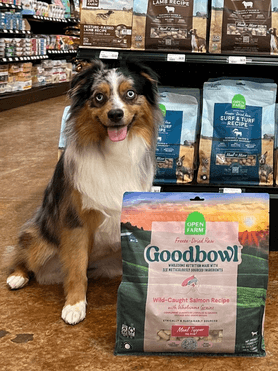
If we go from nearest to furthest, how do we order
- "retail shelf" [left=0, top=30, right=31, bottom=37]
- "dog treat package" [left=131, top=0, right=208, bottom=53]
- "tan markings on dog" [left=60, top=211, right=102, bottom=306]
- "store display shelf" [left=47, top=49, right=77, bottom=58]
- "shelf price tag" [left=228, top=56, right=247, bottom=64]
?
"tan markings on dog" [left=60, top=211, right=102, bottom=306] < "shelf price tag" [left=228, top=56, right=247, bottom=64] < "dog treat package" [left=131, top=0, right=208, bottom=53] < "retail shelf" [left=0, top=30, right=31, bottom=37] < "store display shelf" [left=47, top=49, right=77, bottom=58]

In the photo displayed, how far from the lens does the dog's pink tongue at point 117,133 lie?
1989 mm

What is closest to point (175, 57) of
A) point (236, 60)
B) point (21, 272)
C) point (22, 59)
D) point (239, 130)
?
point (236, 60)

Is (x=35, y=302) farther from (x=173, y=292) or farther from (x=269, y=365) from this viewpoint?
(x=269, y=365)

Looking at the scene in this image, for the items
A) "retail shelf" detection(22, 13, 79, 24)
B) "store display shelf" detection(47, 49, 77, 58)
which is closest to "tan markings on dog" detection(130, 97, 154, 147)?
"retail shelf" detection(22, 13, 79, 24)

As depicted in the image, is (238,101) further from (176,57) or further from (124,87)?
(124,87)

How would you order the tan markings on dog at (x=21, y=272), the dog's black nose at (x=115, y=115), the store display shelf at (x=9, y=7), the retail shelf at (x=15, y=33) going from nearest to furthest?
the dog's black nose at (x=115, y=115), the tan markings on dog at (x=21, y=272), the store display shelf at (x=9, y=7), the retail shelf at (x=15, y=33)

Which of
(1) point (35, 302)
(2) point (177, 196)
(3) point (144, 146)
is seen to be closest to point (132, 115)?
(3) point (144, 146)

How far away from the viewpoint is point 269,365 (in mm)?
1684

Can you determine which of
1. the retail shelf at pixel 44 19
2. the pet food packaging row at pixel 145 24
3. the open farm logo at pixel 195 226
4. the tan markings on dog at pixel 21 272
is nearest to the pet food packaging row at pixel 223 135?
the pet food packaging row at pixel 145 24

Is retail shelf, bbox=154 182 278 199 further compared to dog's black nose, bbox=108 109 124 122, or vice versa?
retail shelf, bbox=154 182 278 199

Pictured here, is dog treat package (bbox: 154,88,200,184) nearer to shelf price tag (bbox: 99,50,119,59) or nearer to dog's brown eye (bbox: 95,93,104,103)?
shelf price tag (bbox: 99,50,119,59)

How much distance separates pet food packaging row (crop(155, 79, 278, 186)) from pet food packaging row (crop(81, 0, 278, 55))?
0.24 m

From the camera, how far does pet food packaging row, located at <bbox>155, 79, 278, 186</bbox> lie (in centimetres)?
275

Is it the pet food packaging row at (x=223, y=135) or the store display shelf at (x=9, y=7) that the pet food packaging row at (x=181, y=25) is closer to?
the pet food packaging row at (x=223, y=135)
